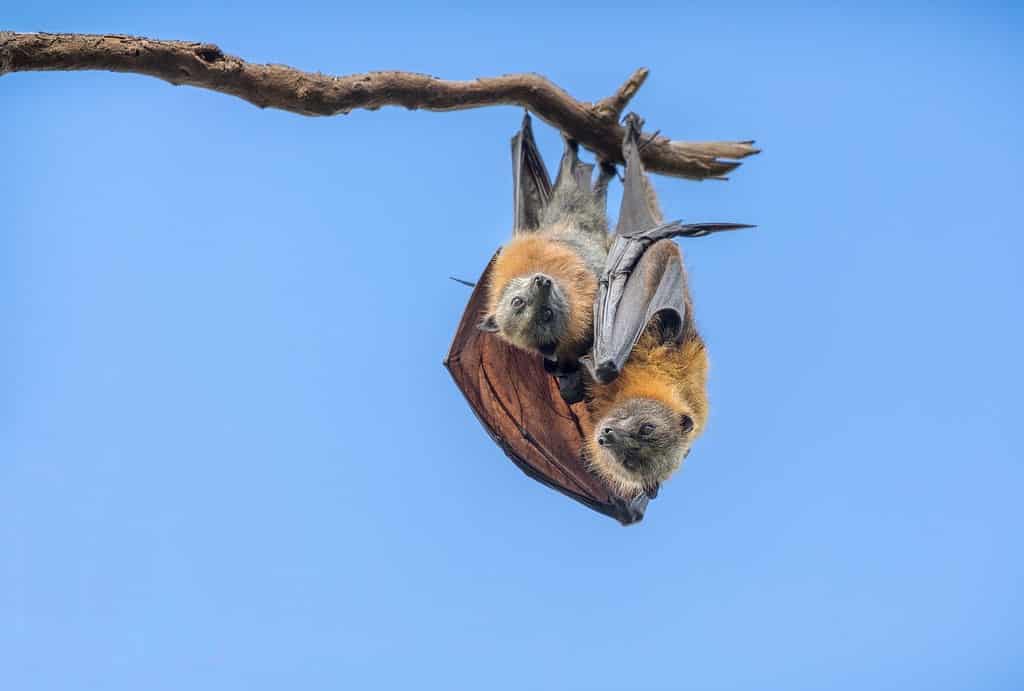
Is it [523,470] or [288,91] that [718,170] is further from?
[288,91]

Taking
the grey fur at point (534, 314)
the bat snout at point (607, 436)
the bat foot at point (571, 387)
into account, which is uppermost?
the grey fur at point (534, 314)

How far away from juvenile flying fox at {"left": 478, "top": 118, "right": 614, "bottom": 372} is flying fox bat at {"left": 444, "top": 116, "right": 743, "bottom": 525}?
0.05ft

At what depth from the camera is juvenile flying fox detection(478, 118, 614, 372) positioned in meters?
5.27

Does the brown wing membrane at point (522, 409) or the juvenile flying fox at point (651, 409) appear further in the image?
the brown wing membrane at point (522, 409)

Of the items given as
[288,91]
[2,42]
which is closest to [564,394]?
[288,91]

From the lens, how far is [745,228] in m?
5.05

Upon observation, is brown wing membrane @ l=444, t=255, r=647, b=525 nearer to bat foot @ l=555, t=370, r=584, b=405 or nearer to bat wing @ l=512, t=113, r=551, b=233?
bat foot @ l=555, t=370, r=584, b=405

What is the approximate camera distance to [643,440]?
508cm

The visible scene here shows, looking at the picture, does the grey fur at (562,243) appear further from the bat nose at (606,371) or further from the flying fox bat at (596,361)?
the bat nose at (606,371)

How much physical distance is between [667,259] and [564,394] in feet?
2.85

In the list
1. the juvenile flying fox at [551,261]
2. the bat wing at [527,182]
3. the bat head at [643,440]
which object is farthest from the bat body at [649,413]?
the bat wing at [527,182]

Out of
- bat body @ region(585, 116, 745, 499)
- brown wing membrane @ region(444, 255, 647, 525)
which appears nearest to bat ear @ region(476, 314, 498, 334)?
brown wing membrane @ region(444, 255, 647, 525)

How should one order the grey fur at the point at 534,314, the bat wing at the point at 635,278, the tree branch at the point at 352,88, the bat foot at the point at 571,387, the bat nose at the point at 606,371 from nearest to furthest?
the tree branch at the point at 352,88 → the bat nose at the point at 606,371 → the bat wing at the point at 635,278 → the grey fur at the point at 534,314 → the bat foot at the point at 571,387

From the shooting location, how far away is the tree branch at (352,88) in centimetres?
385
